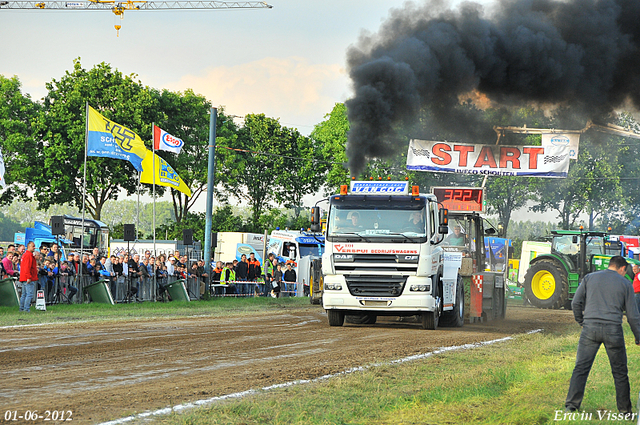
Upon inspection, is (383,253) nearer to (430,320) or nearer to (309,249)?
(430,320)

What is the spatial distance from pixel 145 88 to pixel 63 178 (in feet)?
25.6

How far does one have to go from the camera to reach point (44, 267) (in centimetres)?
1964

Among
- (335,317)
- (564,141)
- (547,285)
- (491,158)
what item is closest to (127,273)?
(335,317)

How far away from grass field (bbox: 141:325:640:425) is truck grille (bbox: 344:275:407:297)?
164 inches

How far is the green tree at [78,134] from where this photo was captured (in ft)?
143

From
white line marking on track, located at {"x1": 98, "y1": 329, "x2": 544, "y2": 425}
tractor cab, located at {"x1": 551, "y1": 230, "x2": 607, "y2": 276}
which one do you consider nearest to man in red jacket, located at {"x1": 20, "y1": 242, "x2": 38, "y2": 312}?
white line marking on track, located at {"x1": 98, "y1": 329, "x2": 544, "y2": 425}

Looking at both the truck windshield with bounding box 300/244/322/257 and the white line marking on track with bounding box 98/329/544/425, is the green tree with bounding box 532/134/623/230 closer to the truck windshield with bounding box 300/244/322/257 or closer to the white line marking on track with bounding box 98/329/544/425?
the truck windshield with bounding box 300/244/322/257

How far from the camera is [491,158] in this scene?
114 feet

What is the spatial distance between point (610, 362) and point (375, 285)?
27.4 ft

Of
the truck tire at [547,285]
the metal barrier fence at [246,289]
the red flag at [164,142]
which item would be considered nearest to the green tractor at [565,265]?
the truck tire at [547,285]

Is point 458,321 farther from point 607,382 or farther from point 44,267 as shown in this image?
point 44,267

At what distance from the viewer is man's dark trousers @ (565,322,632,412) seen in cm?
710

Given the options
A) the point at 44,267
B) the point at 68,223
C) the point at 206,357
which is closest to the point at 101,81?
the point at 68,223

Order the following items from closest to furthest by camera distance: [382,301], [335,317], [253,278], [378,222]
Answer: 1. [382,301]
2. [378,222]
3. [335,317]
4. [253,278]
